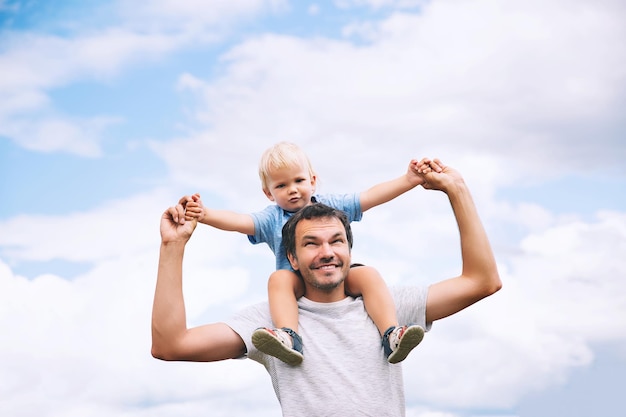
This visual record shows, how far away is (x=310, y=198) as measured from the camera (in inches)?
220

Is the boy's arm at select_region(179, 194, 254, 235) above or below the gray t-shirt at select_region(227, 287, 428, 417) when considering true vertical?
above

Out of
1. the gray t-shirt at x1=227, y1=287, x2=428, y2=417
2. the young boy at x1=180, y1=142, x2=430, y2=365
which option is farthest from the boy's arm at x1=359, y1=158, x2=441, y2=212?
the gray t-shirt at x1=227, y1=287, x2=428, y2=417

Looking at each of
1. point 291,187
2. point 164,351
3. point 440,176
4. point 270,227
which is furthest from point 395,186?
point 164,351

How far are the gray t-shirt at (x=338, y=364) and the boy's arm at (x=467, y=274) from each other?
108mm

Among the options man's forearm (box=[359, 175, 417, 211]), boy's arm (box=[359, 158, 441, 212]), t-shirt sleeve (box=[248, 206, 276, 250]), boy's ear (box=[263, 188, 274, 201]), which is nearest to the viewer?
boy's arm (box=[359, 158, 441, 212])

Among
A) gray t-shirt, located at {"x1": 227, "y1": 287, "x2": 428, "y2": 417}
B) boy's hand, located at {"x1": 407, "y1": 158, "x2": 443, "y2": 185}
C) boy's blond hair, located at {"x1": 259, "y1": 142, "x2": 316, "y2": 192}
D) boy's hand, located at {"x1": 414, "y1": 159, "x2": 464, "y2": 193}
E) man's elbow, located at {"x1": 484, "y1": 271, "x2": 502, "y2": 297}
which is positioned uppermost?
boy's blond hair, located at {"x1": 259, "y1": 142, "x2": 316, "y2": 192}

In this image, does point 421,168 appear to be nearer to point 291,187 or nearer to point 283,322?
point 291,187

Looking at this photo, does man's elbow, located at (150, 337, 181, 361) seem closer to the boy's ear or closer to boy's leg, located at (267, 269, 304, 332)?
boy's leg, located at (267, 269, 304, 332)

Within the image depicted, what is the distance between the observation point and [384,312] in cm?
447

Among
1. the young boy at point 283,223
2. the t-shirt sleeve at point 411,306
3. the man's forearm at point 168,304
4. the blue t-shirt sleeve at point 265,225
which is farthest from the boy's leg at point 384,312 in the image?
the man's forearm at point 168,304

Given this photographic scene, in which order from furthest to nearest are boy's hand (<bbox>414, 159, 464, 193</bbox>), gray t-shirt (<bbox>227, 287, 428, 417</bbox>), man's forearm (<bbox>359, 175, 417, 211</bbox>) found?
1. man's forearm (<bbox>359, 175, 417, 211</bbox>)
2. boy's hand (<bbox>414, 159, 464, 193</bbox>)
3. gray t-shirt (<bbox>227, 287, 428, 417</bbox>)

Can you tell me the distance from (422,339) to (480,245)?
2.93ft

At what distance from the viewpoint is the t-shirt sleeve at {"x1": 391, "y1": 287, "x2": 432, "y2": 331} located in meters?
4.65

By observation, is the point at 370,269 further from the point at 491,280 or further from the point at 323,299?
the point at 491,280
